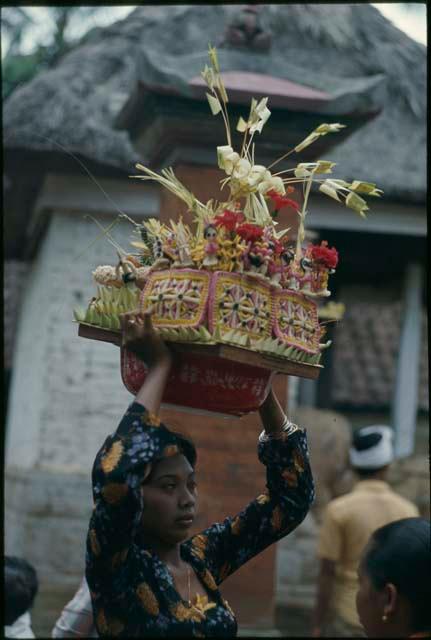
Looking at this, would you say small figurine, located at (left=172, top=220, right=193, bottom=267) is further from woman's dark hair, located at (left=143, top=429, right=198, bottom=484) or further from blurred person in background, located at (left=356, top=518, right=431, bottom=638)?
blurred person in background, located at (left=356, top=518, right=431, bottom=638)

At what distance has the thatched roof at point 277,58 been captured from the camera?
9.92m

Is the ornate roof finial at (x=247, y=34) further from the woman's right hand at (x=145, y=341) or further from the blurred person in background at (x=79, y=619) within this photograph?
the woman's right hand at (x=145, y=341)

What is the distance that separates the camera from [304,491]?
129 inches

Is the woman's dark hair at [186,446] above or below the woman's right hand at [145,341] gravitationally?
below

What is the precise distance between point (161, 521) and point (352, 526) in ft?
10.6

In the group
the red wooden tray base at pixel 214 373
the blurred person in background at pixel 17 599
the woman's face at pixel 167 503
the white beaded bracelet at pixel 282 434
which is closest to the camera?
the red wooden tray base at pixel 214 373

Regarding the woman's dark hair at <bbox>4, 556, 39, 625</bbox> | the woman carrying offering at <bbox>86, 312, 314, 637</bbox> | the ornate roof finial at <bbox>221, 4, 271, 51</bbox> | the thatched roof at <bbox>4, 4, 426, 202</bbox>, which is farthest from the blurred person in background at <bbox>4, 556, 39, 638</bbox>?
the thatched roof at <bbox>4, 4, 426, 202</bbox>

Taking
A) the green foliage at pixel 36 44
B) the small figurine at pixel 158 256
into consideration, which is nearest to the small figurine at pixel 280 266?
the small figurine at pixel 158 256

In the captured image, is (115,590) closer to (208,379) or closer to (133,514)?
(133,514)

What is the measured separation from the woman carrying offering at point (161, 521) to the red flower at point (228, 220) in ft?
1.07

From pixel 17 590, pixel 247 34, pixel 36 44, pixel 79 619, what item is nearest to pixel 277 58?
pixel 247 34

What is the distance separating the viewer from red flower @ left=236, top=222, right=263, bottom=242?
2971 mm

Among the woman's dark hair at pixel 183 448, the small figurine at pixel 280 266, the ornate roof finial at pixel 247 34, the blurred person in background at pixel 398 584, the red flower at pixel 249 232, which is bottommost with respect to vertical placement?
the blurred person in background at pixel 398 584

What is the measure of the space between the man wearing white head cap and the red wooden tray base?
312cm
